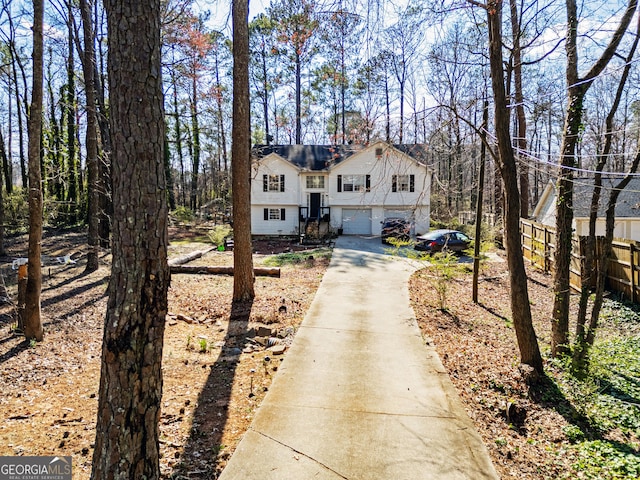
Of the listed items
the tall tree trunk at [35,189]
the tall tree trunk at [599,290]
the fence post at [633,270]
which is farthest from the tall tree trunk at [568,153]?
the tall tree trunk at [35,189]

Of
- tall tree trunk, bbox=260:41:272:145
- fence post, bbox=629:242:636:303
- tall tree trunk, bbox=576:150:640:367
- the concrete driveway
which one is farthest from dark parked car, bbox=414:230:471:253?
tall tree trunk, bbox=260:41:272:145

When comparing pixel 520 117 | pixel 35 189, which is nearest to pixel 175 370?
pixel 35 189

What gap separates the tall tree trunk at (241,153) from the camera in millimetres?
8648

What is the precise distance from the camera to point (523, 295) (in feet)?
19.4

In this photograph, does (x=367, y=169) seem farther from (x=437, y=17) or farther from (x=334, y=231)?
(x=437, y=17)

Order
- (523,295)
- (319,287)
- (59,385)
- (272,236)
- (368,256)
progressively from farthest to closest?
(272,236) → (368,256) → (319,287) → (523,295) → (59,385)

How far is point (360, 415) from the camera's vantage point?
178 inches

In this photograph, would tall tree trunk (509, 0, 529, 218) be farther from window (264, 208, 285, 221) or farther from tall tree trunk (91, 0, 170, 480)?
window (264, 208, 285, 221)

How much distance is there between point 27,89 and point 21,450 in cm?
2910

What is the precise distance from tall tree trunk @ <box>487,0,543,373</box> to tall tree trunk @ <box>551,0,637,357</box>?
1112 mm

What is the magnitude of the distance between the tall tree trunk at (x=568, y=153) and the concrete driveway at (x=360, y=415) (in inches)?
94.6

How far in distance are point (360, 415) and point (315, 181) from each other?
23.0 m

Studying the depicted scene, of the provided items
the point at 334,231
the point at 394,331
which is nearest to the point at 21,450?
the point at 394,331
